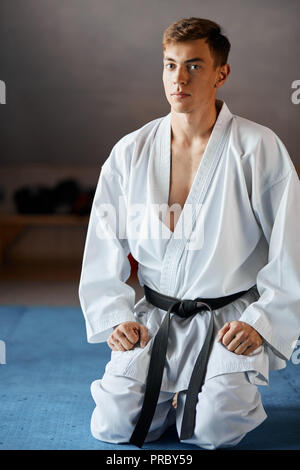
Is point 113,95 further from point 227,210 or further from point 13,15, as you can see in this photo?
point 227,210

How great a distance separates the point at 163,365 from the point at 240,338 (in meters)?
0.27

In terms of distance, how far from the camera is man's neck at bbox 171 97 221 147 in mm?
2195

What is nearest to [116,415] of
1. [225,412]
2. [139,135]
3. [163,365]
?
[163,365]

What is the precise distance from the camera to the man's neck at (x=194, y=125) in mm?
2195

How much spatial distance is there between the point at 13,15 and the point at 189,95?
7.63ft

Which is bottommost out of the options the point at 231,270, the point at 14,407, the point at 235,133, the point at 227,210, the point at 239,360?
the point at 14,407

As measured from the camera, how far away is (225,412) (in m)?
1.94

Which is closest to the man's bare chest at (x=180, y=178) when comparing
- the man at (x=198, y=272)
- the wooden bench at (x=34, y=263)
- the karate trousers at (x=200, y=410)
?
the man at (x=198, y=272)

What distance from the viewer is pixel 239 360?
2.00 m

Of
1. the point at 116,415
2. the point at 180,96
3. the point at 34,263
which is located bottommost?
the point at 34,263

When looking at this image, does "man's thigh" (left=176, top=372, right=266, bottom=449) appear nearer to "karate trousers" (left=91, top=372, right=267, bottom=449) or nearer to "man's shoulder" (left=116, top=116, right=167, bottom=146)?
"karate trousers" (left=91, top=372, right=267, bottom=449)

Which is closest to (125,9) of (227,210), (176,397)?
(227,210)

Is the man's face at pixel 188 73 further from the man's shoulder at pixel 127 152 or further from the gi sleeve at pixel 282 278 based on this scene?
the gi sleeve at pixel 282 278

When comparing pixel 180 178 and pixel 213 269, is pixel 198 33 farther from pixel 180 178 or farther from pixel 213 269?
pixel 213 269
